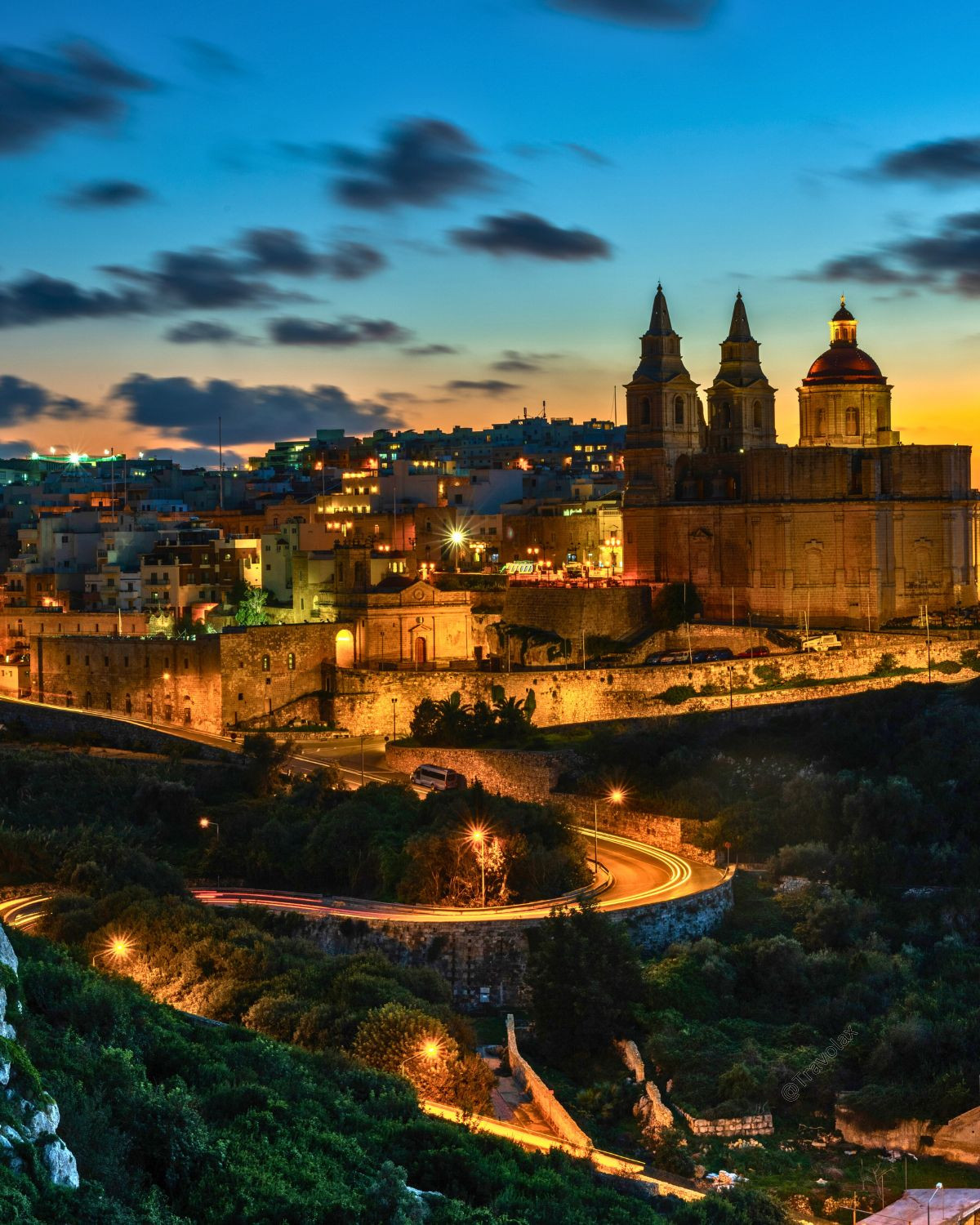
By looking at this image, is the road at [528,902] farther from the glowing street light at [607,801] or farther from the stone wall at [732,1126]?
the stone wall at [732,1126]

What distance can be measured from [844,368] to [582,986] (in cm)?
3485

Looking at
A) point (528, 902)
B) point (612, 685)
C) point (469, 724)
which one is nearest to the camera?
point (528, 902)

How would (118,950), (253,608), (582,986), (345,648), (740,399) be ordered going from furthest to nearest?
(740,399)
(253,608)
(345,648)
(118,950)
(582,986)

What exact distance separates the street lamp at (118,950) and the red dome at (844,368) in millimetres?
36697

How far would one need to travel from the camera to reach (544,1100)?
23062mm

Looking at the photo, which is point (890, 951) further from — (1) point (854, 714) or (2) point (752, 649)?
(2) point (752, 649)

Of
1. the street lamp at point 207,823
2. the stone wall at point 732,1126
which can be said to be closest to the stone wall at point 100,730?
the street lamp at point 207,823

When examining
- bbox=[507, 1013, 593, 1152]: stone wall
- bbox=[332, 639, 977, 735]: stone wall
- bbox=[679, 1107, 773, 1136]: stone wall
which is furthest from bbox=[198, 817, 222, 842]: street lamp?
bbox=[679, 1107, 773, 1136]: stone wall

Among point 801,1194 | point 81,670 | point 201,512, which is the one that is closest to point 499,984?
point 801,1194

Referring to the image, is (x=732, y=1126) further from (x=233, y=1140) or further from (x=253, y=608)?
(x=253, y=608)

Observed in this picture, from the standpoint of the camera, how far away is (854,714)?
4003cm

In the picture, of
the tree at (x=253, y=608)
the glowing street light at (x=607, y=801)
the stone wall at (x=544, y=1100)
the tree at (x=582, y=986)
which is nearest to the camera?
the stone wall at (x=544, y=1100)

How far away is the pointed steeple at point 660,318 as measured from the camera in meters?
54.5

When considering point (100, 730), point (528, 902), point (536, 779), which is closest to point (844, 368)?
point (536, 779)
